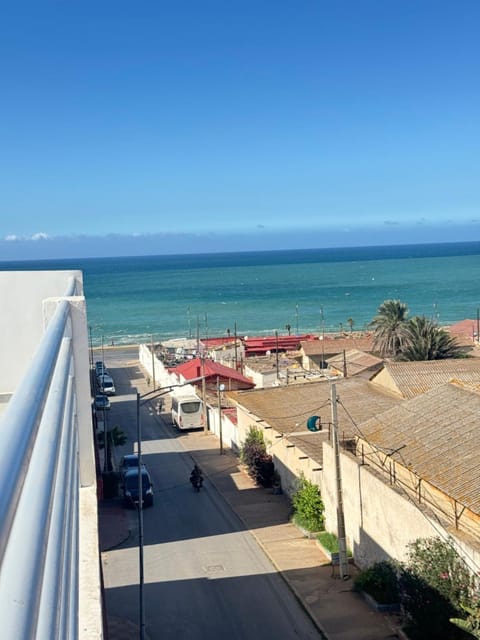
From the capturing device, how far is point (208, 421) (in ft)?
114

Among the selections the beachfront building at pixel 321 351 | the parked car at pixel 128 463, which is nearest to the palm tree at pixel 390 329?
the beachfront building at pixel 321 351

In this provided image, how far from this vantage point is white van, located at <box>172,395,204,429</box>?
34438mm

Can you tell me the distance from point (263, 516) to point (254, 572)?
4.21 metres

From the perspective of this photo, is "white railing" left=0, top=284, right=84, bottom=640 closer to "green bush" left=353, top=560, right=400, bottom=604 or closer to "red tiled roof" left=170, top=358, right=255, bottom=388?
"green bush" left=353, top=560, right=400, bottom=604

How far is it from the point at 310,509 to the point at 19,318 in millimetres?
12937

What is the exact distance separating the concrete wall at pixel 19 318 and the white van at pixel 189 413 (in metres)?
25.6

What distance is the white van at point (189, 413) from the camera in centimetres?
3444

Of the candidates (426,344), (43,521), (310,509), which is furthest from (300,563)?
(426,344)

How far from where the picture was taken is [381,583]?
50.0ft

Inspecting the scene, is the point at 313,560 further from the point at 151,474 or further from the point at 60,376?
the point at 60,376


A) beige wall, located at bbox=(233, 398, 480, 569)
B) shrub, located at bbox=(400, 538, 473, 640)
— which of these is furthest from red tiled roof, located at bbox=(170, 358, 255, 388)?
shrub, located at bbox=(400, 538, 473, 640)

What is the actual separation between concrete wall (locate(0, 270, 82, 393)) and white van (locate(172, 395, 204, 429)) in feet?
83.9

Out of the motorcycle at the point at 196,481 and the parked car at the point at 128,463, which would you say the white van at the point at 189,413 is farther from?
the motorcycle at the point at 196,481

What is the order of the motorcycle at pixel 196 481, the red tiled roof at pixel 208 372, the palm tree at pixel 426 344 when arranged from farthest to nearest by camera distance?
the red tiled roof at pixel 208 372
the palm tree at pixel 426 344
the motorcycle at pixel 196 481
